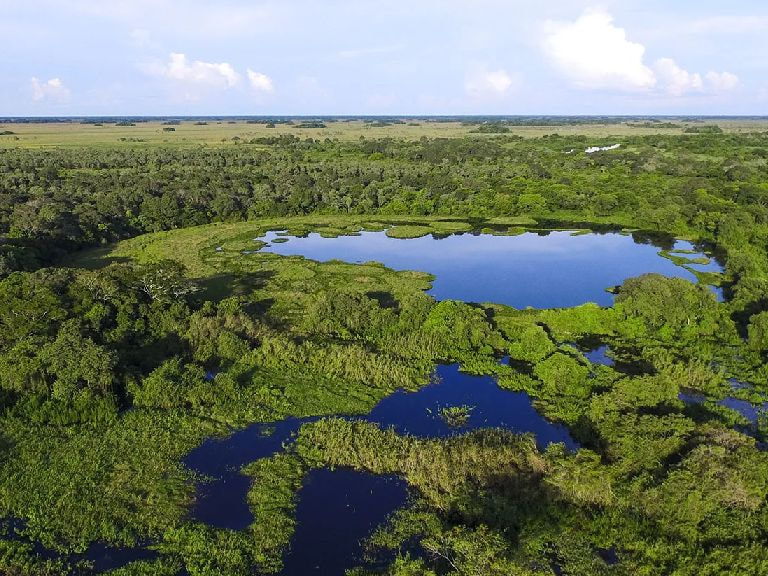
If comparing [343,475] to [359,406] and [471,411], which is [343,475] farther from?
[471,411]

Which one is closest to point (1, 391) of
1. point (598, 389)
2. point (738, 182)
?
point (598, 389)

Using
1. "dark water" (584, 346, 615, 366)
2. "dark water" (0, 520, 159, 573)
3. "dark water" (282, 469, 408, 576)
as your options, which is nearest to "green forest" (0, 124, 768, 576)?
"dark water" (0, 520, 159, 573)

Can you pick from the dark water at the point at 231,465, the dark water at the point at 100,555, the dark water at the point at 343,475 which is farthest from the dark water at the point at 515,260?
the dark water at the point at 100,555

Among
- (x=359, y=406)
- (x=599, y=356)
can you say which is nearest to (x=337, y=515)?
(x=359, y=406)

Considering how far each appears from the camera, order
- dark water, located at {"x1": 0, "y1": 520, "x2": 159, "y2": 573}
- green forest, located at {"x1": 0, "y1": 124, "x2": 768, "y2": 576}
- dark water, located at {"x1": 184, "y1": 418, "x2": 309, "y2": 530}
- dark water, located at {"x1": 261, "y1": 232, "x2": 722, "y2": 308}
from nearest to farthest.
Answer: dark water, located at {"x1": 0, "y1": 520, "x2": 159, "y2": 573}, green forest, located at {"x1": 0, "y1": 124, "x2": 768, "y2": 576}, dark water, located at {"x1": 184, "y1": 418, "x2": 309, "y2": 530}, dark water, located at {"x1": 261, "y1": 232, "x2": 722, "y2": 308}

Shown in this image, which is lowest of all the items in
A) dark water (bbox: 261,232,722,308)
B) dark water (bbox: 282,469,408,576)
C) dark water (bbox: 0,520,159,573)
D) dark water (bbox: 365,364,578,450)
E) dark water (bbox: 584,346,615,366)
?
dark water (bbox: 282,469,408,576)

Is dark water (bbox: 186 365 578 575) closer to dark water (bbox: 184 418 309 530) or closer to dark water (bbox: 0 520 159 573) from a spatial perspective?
dark water (bbox: 184 418 309 530)

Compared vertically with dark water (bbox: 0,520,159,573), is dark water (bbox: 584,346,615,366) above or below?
above
